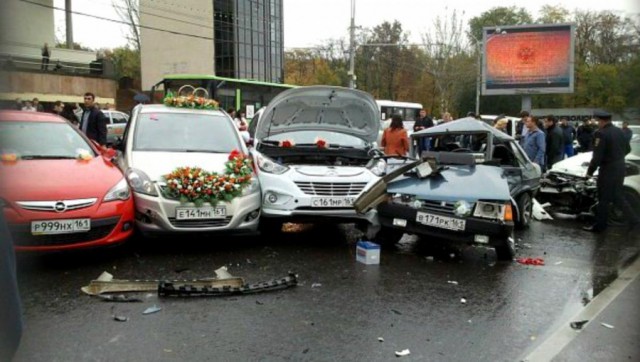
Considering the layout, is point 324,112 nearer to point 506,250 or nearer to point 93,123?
point 506,250

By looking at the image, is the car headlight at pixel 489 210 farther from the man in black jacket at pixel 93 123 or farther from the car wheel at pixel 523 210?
the man in black jacket at pixel 93 123

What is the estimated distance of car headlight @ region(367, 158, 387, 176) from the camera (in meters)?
7.34

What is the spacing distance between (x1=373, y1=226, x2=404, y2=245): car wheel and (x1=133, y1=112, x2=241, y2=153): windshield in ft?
7.14

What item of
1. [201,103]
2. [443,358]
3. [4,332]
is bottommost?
[443,358]

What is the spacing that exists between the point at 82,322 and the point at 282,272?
6.88ft

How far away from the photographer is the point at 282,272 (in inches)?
225

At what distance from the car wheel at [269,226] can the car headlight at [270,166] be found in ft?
2.01

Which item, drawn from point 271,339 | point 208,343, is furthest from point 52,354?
point 271,339

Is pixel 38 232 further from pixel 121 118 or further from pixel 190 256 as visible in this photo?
pixel 121 118

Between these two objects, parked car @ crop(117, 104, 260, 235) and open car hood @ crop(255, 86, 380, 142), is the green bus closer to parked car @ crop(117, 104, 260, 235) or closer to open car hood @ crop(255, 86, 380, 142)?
open car hood @ crop(255, 86, 380, 142)

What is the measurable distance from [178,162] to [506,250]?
12.9ft

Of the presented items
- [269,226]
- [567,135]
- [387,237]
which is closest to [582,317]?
[387,237]

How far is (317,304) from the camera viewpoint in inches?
185

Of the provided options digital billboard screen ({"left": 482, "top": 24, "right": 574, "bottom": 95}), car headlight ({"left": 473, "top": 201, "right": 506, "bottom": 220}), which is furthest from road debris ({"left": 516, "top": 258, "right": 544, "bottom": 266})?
digital billboard screen ({"left": 482, "top": 24, "right": 574, "bottom": 95})
